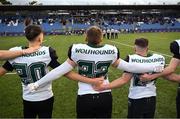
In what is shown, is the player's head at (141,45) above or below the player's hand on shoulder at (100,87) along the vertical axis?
above

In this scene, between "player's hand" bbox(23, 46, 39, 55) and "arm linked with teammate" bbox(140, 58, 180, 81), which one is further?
"arm linked with teammate" bbox(140, 58, 180, 81)

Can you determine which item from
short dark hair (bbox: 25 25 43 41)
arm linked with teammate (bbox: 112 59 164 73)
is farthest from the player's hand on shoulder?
short dark hair (bbox: 25 25 43 41)

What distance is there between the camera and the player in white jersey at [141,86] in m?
5.09

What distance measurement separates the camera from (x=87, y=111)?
4949 mm

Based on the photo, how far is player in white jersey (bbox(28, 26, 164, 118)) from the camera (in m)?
4.79

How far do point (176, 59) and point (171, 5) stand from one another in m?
1.44

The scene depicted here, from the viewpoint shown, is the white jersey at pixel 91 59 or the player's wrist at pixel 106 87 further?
the player's wrist at pixel 106 87

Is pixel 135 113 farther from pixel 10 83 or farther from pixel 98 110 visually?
pixel 10 83

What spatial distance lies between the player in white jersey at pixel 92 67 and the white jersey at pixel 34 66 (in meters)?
0.16

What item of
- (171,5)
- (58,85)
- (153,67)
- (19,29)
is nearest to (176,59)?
(153,67)

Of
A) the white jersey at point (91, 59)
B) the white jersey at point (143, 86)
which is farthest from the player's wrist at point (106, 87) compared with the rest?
the white jersey at point (143, 86)

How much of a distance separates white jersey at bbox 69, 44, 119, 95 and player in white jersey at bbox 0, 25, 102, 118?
13 cm

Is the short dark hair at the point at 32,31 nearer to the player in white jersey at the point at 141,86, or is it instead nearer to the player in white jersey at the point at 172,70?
the player in white jersey at the point at 141,86

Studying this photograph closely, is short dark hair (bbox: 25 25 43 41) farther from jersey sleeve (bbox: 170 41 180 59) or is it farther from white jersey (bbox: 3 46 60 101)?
jersey sleeve (bbox: 170 41 180 59)
